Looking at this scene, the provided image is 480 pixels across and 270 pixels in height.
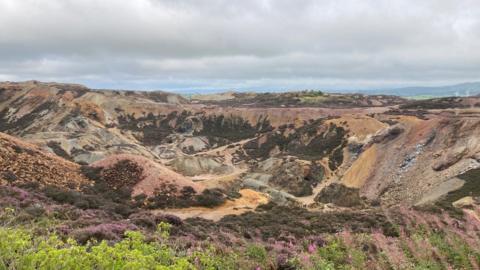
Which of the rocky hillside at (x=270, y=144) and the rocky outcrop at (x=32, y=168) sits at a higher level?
the rocky outcrop at (x=32, y=168)

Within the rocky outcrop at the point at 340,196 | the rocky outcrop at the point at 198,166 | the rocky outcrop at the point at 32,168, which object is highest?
the rocky outcrop at the point at 32,168

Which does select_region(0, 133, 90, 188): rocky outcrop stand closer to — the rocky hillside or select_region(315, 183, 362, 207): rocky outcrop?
the rocky hillside

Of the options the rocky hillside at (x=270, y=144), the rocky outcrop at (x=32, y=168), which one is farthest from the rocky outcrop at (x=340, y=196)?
the rocky outcrop at (x=32, y=168)

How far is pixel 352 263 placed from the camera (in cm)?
858

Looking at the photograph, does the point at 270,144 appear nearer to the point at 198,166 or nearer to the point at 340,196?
the point at 198,166

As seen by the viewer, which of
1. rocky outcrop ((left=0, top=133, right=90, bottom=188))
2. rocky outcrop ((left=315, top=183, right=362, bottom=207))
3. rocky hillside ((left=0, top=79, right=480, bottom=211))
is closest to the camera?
rocky outcrop ((left=0, top=133, right=90, bottom=188))

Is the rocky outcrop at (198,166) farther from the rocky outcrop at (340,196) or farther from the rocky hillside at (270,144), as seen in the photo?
the rocky outcrop at (340,196)

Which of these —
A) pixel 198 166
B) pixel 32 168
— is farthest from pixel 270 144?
pixel 32 168

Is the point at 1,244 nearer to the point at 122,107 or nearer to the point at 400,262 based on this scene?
the point at 400,262

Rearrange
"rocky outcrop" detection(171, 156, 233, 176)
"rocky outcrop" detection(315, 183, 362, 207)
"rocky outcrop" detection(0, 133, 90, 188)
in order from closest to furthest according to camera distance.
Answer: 1. "rocky outcrop" detection(0, 133, 90, 188)
2. "rocky outcrop" detection(315, 183, 362, 207)
3. "rocky outcrop" detection(171, 156, 233, 176)

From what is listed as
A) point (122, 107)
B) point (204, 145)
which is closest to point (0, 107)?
point (122, 107)

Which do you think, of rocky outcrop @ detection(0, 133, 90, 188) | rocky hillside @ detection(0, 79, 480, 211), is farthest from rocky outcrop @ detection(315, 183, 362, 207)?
rocky outcrop @ detection(0, 133, 90, 188)

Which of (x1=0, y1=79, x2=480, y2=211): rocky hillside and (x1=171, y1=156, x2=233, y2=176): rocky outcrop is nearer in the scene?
(x1=0, y1=79, x2=480, y2=211): rocky hillside

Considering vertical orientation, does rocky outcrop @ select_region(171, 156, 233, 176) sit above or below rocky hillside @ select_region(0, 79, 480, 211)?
below
